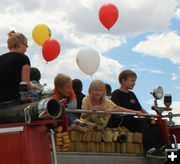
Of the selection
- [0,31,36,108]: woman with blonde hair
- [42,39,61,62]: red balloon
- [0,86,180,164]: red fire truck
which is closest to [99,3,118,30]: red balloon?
[42,39,61,62]: red balloon

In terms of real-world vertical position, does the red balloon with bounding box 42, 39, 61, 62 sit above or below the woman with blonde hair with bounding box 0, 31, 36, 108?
above

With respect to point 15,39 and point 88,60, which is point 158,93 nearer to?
point 15,39

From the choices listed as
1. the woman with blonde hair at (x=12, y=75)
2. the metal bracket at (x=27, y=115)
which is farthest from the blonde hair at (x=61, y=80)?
the metal bracket at (x=27, y=115)

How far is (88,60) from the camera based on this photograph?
981cm

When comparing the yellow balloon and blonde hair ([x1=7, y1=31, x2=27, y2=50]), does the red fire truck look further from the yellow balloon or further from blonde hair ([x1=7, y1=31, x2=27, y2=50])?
the yellow balloon

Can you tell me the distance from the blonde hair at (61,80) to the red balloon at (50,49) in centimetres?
529

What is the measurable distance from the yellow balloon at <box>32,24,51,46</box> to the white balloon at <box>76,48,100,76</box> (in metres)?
1.33

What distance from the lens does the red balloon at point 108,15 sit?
35.0ft

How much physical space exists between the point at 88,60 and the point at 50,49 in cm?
101

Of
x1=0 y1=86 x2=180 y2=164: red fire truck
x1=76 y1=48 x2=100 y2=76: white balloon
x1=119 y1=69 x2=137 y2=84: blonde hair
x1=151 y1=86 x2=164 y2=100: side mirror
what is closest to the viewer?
x1=0 y1=86 x2=180 y2=164: red fire truck

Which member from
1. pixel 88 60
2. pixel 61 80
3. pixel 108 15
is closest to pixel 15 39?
pixel 61 80

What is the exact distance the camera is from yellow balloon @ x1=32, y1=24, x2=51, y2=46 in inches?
428

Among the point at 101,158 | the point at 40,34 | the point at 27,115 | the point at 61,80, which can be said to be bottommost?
the point at 101,158

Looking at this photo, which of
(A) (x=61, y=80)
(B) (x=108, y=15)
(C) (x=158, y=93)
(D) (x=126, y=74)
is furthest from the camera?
(B) (x=108, y=15)
